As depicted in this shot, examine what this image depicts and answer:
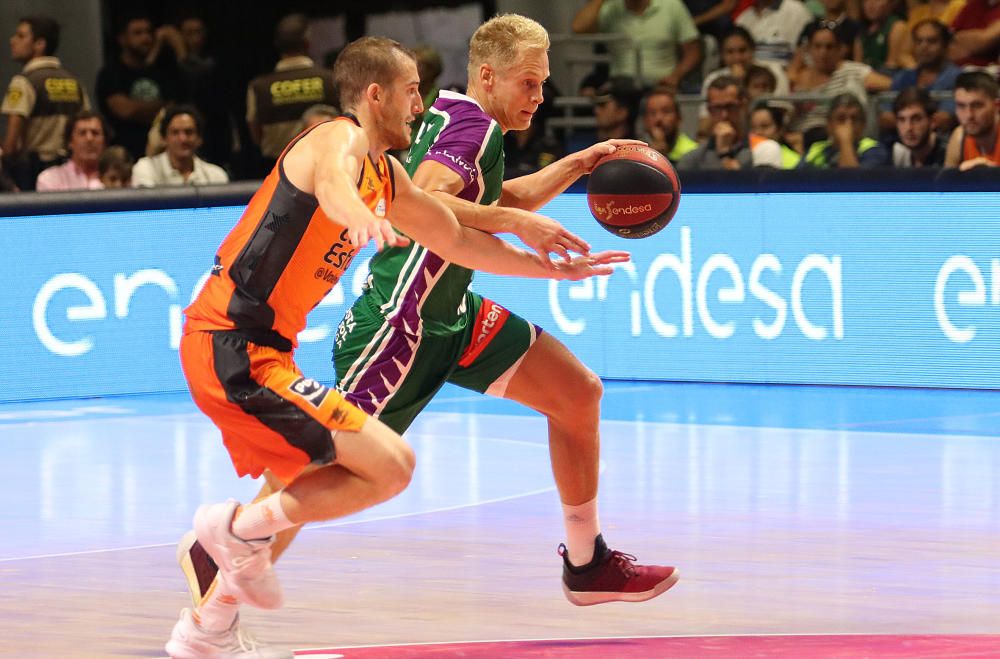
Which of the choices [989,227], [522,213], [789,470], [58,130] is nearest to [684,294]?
[989,227]

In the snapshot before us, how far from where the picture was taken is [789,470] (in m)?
8.77

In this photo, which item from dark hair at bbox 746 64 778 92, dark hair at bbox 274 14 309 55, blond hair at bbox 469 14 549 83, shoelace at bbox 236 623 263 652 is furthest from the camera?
dark hair at bbox 746 64 778 92

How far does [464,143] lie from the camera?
5871 millimetres

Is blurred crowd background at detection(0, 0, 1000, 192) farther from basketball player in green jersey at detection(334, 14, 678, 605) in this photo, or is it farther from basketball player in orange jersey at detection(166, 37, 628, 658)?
basketball player in orange jersey at detection(166, 37, 628, 658)

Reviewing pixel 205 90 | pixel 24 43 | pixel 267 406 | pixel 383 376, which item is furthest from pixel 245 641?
pixel 205 90

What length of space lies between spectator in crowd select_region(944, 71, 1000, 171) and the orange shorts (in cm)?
675

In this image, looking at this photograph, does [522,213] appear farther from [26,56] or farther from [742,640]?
[26,56]

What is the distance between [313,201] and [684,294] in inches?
258

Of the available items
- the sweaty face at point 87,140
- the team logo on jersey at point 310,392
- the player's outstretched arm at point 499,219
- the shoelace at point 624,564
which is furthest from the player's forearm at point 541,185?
the sweaty face at point 87,140

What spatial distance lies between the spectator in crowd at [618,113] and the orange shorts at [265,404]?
27.2ft

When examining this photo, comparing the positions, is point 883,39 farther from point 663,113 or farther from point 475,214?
point 475,214

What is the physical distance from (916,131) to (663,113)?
1.80 m

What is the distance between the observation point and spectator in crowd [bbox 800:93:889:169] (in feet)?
38.9

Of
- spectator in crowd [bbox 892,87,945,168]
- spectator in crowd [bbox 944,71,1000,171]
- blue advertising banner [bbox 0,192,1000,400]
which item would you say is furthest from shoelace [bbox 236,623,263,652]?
spectator in crowd [bbox 892,87,945,168]
